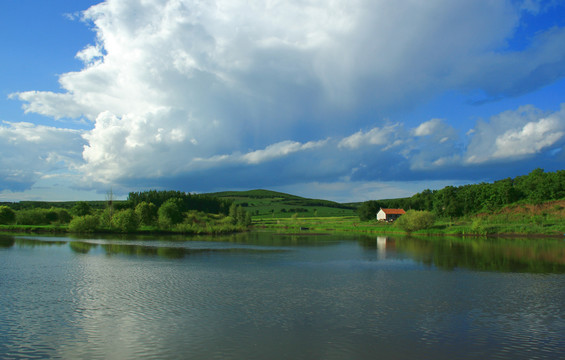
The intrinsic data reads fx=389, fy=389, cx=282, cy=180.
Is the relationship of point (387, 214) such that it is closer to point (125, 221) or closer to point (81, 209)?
point (125, 221)

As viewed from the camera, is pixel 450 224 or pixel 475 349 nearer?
pixel 475 349

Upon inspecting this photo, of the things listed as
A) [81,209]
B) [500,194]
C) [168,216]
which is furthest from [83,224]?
[500,194]

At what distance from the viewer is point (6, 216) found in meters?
90.1

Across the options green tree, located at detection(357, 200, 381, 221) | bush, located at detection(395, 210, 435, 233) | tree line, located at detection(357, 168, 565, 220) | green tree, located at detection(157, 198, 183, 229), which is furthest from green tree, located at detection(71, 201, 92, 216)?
tree line, located at detection(357, 168, 565, 220)

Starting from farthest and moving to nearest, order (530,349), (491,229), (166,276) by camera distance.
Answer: (491,229) → (166,276) → (530,349)

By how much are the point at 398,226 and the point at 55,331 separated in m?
79.7

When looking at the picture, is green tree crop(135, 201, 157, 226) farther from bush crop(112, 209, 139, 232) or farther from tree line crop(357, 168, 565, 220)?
tree line crop(357, 168, 565, 220)

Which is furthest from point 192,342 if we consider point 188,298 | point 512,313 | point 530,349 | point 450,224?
point 450,224

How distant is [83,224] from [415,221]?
2687 inches

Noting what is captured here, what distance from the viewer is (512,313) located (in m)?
17.2

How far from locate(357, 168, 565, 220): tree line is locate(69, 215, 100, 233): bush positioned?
285 feet

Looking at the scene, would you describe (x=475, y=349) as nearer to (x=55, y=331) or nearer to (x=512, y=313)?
(x=512, y=313)

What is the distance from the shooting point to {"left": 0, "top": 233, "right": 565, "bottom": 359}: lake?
1254 cm

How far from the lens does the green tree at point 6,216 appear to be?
8925 centimetres
